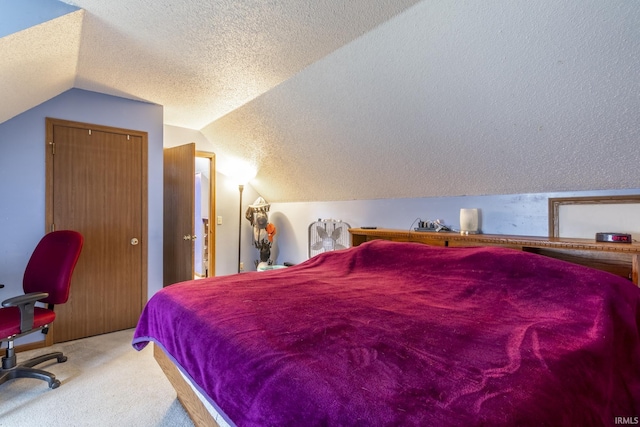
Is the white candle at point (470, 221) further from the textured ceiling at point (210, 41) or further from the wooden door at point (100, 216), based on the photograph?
the wooden door at point (100, 216)

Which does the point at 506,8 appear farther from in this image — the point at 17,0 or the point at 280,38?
the point at 17,0

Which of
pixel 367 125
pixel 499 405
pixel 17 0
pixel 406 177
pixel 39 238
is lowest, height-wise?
pixel 499 405

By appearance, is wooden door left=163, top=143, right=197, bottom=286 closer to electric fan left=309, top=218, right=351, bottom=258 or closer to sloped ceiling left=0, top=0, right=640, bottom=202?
sloped ceiling left=0, top=0, right=640, bottom=202

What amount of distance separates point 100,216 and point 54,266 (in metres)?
0.79

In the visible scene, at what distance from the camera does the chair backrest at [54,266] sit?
2363 millimetres

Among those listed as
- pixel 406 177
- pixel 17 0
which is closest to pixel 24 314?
pixel 17 0

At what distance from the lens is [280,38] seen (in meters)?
2.03

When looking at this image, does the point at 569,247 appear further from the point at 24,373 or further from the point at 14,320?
the point at 24,373

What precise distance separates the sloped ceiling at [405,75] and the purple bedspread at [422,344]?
77cm

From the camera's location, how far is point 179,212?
3.75 m

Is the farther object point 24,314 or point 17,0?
point 24,314

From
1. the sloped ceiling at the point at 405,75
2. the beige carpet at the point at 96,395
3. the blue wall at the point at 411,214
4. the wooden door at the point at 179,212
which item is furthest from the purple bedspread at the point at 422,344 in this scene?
the wooden door at the point at 179,212

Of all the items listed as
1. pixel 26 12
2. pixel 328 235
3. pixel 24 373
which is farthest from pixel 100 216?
pixel 328 235

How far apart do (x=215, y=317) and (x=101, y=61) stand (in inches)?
89.2
